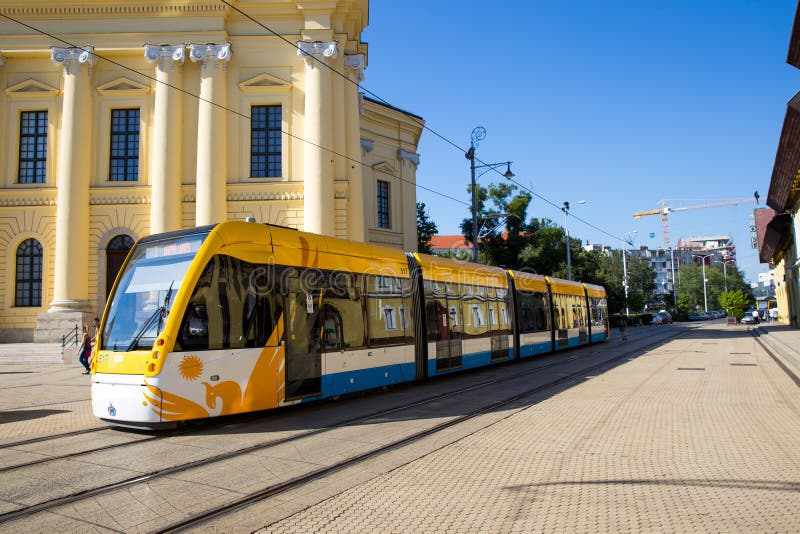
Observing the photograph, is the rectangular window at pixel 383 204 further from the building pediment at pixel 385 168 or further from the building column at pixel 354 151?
the building column at pixel 354 151

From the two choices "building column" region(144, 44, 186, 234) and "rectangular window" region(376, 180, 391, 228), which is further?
"rectangular window" region(376, 180, 391, 228)

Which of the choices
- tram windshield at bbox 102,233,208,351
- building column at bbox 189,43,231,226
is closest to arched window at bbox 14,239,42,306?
building column at bbox 189,43,231,226

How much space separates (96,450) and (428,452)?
4.17 meters

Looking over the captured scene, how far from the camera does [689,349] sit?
83.5 ft

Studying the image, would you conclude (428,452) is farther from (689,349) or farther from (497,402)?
(689,349)

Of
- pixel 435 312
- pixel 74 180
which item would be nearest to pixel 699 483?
pixel 435 312

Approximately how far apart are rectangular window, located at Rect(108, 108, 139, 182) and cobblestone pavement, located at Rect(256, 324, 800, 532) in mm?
24880

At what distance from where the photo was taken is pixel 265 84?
2886 cm

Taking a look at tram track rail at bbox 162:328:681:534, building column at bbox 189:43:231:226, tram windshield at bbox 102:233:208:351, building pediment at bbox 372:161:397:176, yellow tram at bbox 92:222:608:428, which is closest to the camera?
tram track rail at bbox 162:328:681:534

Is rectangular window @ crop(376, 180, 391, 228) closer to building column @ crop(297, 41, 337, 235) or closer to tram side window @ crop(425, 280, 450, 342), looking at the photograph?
building column @ crop(297, 41, 337, 235)

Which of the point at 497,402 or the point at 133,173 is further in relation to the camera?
the point at 133,173

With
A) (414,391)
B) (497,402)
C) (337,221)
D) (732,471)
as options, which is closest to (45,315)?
(337,221)

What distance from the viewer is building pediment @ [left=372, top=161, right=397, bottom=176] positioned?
37.2 m

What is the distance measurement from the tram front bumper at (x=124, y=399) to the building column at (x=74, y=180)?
67.1ft
